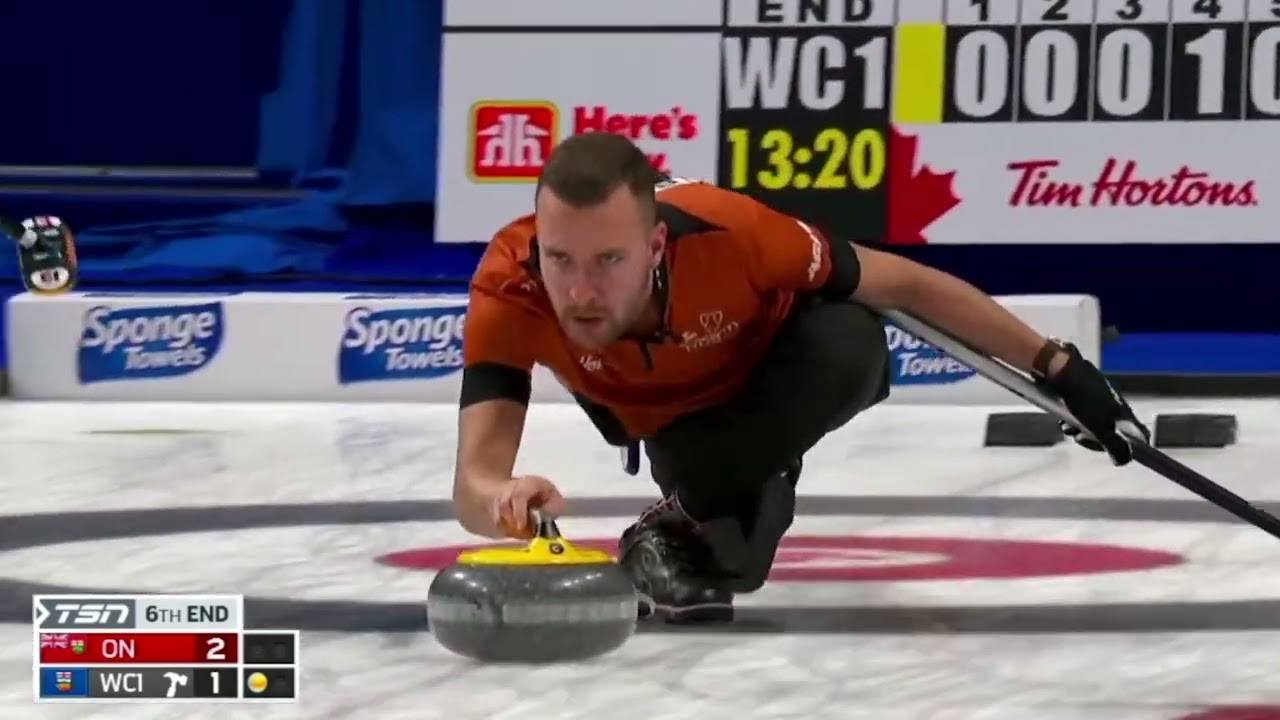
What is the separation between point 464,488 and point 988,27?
4523 millimetres

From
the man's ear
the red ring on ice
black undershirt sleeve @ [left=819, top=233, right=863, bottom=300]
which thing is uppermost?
the man's ear

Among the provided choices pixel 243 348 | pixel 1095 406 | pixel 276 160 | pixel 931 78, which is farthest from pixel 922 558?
pixel 276 160

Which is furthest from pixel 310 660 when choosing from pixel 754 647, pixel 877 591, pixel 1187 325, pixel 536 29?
pixel 1187 325

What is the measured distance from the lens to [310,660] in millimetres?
2293

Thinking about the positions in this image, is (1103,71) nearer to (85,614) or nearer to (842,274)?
(842,274)

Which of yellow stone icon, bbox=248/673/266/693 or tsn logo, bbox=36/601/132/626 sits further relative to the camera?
tsn logo, bbox=36/601/132/626

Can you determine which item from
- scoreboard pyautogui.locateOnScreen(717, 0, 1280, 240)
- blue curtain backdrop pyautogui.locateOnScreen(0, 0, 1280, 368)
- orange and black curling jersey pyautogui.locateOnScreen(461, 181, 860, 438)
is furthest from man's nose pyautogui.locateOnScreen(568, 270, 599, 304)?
blue curtain backdrop pyautogui.locateOnScreen(0, 0, 1280, 368)

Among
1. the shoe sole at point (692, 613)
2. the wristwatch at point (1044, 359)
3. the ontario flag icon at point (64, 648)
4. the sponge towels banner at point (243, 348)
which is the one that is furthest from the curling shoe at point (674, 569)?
the sponge towels banner at point (243, 348)

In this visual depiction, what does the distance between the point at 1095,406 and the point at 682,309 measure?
490 millimetres

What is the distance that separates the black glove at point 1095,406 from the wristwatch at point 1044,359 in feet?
0.03

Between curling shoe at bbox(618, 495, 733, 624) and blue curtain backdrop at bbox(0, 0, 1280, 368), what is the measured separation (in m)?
4.21

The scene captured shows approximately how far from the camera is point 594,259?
6.88ft

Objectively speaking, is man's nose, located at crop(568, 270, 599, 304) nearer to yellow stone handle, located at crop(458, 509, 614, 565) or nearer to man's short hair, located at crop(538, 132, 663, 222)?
man's short hair, located at crop(538, 132, 663, 222)

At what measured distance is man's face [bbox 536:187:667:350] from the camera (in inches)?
82.0
